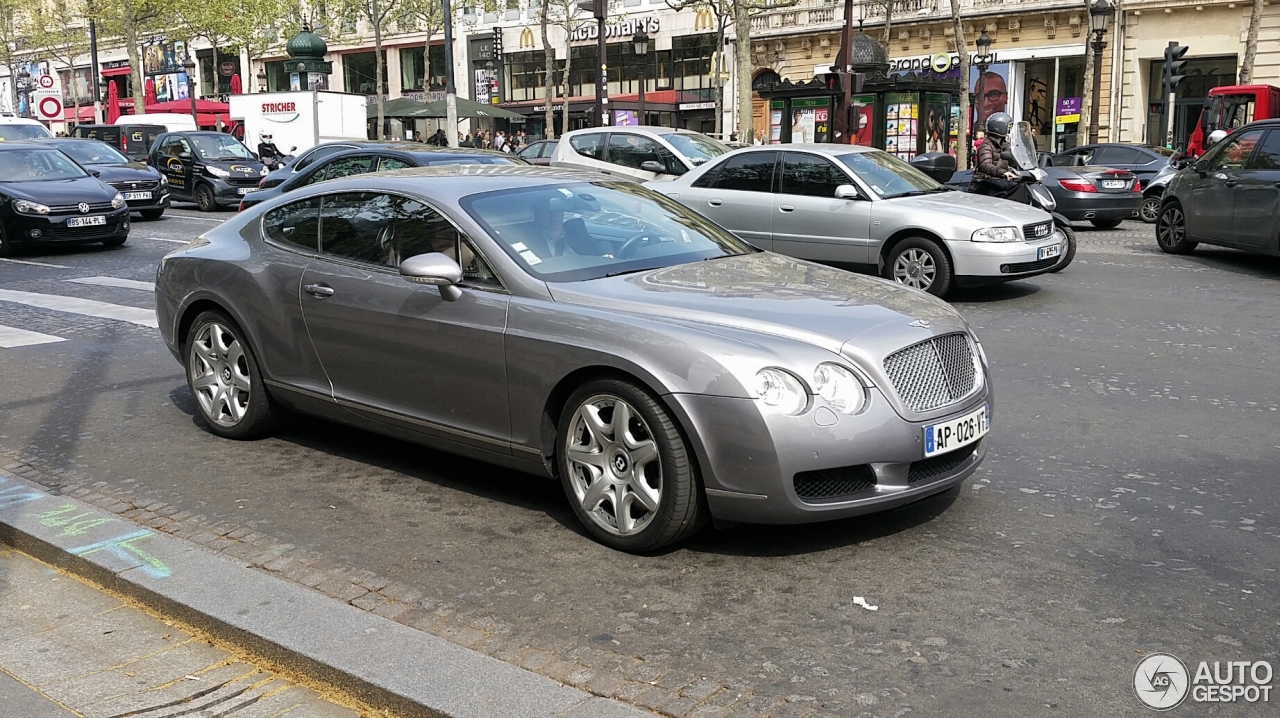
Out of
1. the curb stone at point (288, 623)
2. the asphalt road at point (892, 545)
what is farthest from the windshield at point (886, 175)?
the curb stone at point (288, 623)

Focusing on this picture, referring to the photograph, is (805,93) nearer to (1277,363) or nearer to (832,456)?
(1277,363)

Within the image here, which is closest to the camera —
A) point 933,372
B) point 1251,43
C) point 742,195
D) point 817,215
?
point 933,372

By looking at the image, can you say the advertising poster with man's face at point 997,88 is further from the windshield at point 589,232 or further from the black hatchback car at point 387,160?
the windshield at point 589,232

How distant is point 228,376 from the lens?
20.6ft

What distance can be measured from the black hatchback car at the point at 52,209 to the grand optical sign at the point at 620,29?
121 feet

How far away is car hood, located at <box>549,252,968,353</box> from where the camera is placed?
173 inches

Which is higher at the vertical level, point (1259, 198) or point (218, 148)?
point (218, 148)

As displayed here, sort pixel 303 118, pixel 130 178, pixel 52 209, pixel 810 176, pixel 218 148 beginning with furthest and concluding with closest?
pixel 303 118 → pixel 218 148 → pixel 130 178 → pixel 52 209 → pixel 810 176

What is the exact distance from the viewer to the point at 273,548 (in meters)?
4.67

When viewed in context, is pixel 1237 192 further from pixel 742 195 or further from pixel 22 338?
pixel 22 338

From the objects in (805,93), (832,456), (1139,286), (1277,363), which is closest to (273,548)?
(832,456)

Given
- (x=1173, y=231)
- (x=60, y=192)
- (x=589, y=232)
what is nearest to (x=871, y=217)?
(x=1173, y=231)
